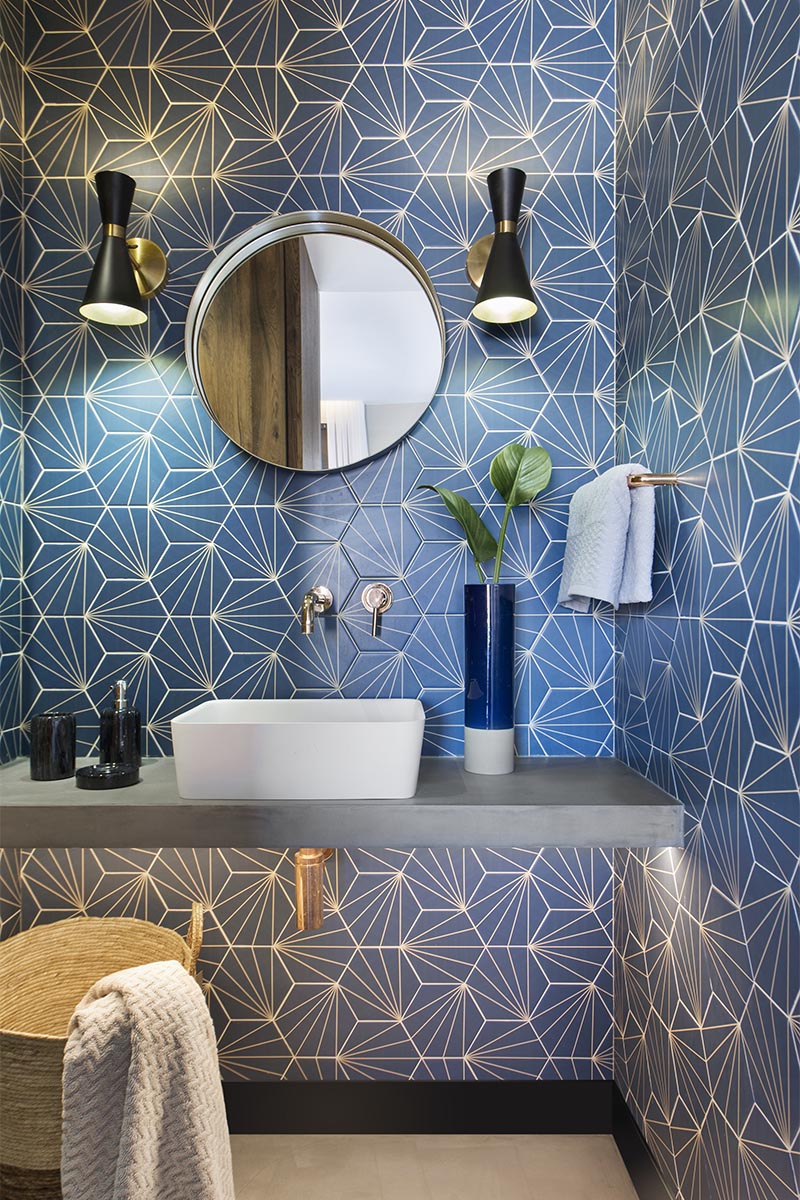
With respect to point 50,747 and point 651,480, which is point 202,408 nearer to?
point 50,747

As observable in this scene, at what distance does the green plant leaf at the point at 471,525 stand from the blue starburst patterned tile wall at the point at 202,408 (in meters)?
0.13

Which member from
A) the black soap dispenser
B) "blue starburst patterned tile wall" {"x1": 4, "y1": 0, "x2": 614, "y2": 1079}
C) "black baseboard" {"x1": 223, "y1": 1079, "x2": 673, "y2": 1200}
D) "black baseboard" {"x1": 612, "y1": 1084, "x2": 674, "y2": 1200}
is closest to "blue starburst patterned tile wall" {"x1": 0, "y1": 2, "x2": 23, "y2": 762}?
"blue starburst patterned tile wall" {"x1": 4, "y1": 0, "x2": 614, "y2": 1079}

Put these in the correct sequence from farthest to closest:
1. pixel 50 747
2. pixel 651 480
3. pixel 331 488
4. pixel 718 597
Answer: pixel 331 488, pixel 50 747, pixel 651 480, pixel 718 597

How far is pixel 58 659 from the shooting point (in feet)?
6.14

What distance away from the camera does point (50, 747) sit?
1.62 metres

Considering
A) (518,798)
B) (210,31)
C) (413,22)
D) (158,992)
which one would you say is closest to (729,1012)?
(518,798)

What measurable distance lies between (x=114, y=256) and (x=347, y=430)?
628mm

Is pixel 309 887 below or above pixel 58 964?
above

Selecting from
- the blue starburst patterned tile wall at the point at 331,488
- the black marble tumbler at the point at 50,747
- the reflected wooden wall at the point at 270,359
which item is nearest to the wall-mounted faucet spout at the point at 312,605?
the blue starburst patterned tile wall at the point at 331,488

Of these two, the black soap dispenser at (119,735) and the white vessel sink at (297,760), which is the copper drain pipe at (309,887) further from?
the black soap dispenser at (119,735)

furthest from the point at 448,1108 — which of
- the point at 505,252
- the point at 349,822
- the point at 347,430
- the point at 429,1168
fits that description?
the point at 505,252

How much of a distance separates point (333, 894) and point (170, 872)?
0.40 meters

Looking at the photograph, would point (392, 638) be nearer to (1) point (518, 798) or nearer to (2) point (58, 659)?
(1) point (518, 798)

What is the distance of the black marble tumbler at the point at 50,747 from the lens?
1.62 m
